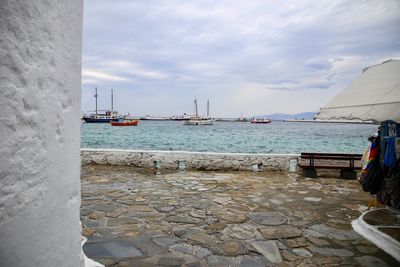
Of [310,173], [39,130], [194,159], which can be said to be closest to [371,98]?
[310,173]

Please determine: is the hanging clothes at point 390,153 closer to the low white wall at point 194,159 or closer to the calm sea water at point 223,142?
the low white wall at point 194,159

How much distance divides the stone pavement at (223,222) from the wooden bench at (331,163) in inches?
20.7

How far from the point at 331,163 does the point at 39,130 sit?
29.4 ft

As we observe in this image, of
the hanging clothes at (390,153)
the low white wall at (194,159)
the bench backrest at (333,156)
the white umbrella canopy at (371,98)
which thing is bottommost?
the low white wall at (194,159)

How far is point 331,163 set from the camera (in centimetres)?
894

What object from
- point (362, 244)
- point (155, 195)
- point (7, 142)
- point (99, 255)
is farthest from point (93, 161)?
point (7, 142)

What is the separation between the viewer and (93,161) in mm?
9961

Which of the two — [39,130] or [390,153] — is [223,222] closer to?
[390,153]

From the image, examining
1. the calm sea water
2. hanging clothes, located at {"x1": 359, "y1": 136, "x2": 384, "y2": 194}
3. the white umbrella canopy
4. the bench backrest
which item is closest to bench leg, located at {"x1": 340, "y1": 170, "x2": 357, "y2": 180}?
the bench backrest

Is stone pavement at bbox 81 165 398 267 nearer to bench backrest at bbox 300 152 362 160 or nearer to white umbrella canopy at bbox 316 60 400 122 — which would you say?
bench backrest at bbox 300 152 362 160

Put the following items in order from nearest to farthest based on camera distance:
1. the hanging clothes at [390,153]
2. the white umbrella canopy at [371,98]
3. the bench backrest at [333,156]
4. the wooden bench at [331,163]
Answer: the white umbrella canopy at [371,98], the hanging clothes at [390,153], the wooden bench at [331,163], the bench backrest at [333,156]

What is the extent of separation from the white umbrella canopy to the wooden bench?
126 inches

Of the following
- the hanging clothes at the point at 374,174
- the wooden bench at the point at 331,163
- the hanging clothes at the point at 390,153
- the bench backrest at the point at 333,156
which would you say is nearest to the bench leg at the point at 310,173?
the wooden bench at the point at 331,163

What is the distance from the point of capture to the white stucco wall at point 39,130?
1309 mm
